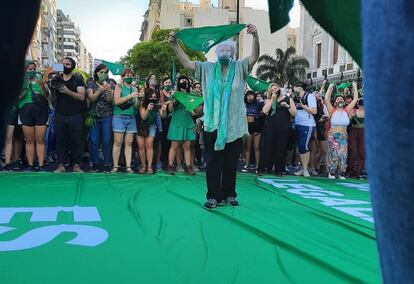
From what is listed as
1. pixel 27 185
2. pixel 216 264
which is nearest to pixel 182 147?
pixel 27 185

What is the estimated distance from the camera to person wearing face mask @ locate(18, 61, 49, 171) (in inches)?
311

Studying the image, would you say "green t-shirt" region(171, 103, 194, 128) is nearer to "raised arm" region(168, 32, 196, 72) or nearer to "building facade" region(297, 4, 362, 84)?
"raised arm" region(168, 32, 196, 72)

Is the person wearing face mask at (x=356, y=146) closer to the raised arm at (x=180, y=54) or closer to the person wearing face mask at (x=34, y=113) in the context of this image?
the raised arm at (x=180, y=54)

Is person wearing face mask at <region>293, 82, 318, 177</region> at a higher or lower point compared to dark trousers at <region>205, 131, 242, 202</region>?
higher

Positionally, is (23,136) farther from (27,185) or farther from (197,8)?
(197,8)

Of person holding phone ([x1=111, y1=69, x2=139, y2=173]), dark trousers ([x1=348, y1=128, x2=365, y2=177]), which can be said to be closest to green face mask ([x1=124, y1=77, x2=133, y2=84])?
person holding phone ([x1=111, y1=69, x2=139, y2=173])

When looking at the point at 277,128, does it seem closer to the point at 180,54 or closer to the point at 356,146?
the point at 356,146

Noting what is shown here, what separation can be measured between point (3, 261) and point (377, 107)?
2.75m

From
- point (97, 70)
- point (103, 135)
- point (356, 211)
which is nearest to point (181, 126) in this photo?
point (103, 135)

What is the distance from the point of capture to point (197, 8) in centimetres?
7262

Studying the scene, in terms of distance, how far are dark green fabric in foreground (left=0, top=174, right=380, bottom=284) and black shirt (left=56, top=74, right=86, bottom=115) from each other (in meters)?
1.95

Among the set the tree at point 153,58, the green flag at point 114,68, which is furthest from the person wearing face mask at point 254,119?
the tree at point 153,58

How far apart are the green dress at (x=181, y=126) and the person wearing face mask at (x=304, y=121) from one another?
6.77 feet

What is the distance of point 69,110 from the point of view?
8109 millimetres
